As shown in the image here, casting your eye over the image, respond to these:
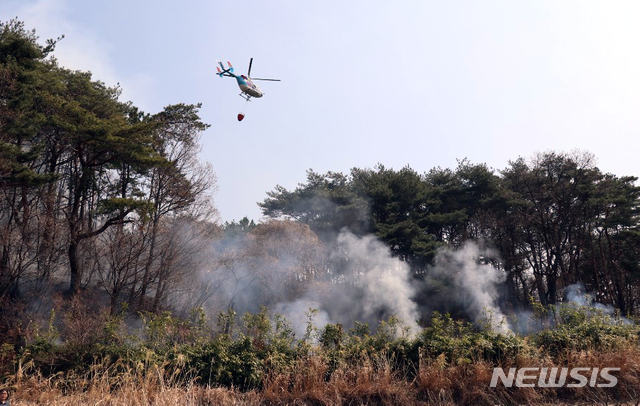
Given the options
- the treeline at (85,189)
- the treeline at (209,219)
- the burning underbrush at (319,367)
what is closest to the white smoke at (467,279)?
the treeline at (209,219)

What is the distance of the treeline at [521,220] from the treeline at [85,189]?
11800mm

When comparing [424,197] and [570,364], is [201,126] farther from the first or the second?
[570,364]

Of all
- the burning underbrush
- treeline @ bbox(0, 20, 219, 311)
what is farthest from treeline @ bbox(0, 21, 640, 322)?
the burning underbrush

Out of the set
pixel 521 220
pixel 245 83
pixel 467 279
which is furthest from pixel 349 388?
pixel 521 220

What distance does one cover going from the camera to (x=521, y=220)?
32.9m

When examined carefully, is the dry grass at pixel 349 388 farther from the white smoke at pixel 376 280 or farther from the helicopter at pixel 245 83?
the white smoke at pixel 376 280

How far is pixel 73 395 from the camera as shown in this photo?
7.48m

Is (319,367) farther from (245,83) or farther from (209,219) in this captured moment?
(209,219)

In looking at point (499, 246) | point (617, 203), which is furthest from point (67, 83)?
point (617, 203)

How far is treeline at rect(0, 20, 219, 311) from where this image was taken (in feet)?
63.2

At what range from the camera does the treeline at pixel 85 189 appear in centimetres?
1927

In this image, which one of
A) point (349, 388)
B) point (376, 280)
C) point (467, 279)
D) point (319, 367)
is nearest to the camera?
point (349, 388)

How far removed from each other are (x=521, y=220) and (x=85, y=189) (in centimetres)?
2808

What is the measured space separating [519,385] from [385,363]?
89.6 inches
